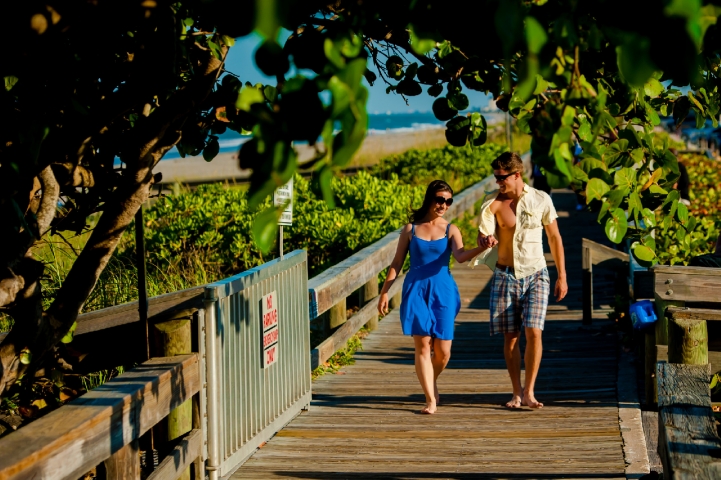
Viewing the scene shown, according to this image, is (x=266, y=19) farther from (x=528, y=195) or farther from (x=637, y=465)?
(x=528, y=195)

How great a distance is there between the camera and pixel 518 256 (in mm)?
7336

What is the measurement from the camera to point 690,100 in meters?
4.42

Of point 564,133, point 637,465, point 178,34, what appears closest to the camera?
point 564,133

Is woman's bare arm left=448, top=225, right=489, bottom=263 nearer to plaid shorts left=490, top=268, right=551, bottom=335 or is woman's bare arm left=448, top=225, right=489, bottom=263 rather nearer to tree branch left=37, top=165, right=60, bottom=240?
plaid shorts left=490, top=268, right=551, bottom=335

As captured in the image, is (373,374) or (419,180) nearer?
(373,374)

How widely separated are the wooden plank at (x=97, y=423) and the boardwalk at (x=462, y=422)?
140cm

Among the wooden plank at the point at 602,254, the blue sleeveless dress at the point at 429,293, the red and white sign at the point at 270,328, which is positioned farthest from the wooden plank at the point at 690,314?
the wooden plank at the point at 602,254

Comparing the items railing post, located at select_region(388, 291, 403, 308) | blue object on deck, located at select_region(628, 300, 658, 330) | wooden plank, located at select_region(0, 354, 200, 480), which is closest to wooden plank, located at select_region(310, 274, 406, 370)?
railing post, located at select_region(388, 291, 403, 308)

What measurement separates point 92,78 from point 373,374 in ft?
17.1

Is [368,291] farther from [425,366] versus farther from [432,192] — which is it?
[432,192]

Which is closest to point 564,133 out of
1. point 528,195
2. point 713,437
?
point 713,437

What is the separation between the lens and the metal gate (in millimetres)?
5609

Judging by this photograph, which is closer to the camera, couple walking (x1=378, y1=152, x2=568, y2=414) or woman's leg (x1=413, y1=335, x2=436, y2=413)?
couple walking (x1=378, y1=152, x2=568, y2=414)

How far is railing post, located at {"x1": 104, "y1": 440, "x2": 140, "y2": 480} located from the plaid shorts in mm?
3635
